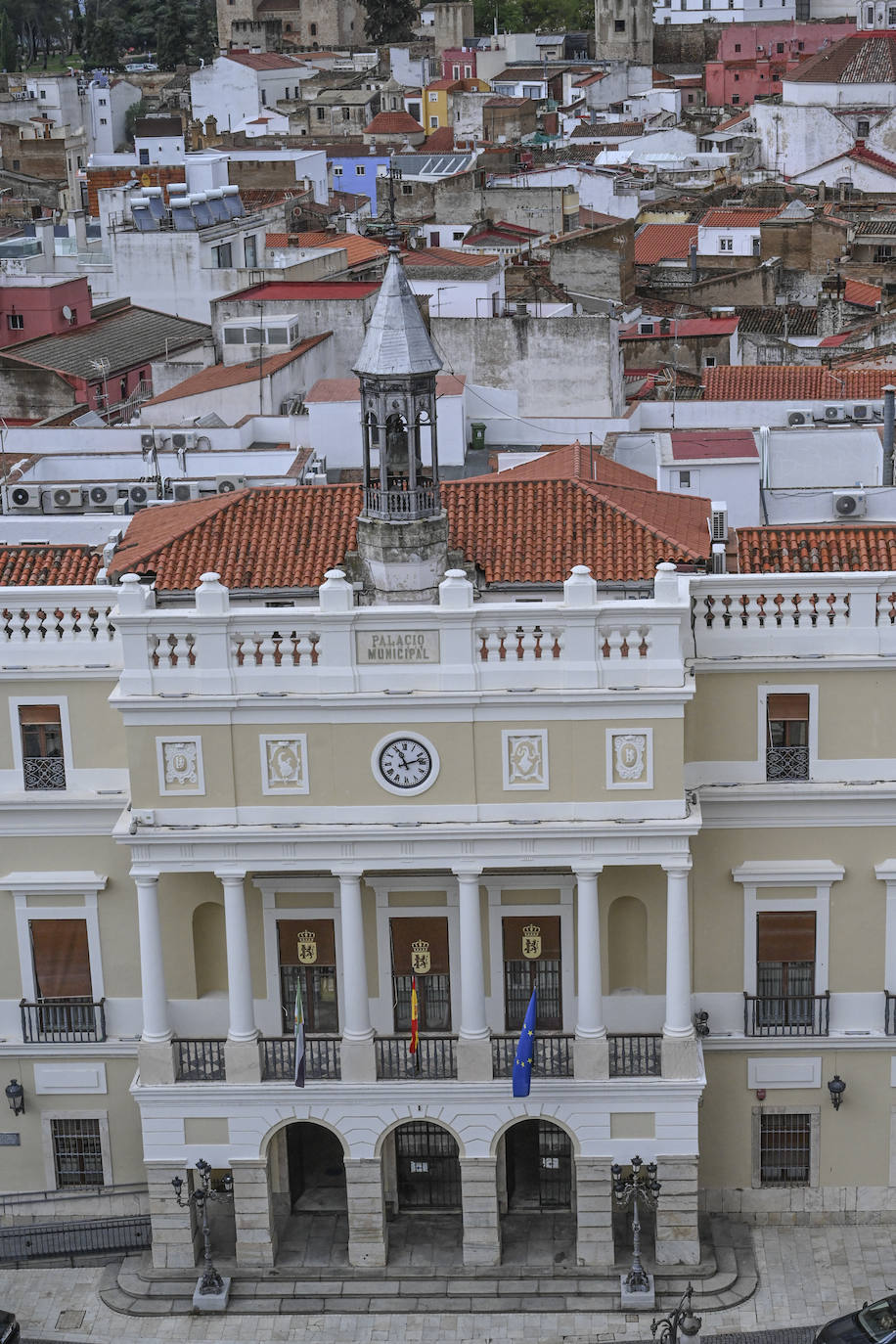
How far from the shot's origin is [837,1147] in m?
34.3

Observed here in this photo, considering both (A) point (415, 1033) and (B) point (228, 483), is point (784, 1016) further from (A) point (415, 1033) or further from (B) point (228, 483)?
(B) point (228, 483)

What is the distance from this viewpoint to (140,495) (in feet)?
141

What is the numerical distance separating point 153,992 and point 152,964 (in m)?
0.47

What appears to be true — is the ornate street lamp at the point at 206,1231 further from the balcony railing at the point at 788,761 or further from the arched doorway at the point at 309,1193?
the balcony railing at the point at 788,761

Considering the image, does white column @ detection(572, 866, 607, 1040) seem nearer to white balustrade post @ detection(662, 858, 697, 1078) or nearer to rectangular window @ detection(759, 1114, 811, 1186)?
white balustrade post @ detection(662, 858, 697, 1078)

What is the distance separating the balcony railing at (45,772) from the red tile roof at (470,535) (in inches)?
124

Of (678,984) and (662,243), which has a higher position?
(662,243)

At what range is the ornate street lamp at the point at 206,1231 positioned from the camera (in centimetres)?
3278

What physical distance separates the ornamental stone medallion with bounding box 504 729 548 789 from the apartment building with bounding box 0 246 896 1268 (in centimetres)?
3

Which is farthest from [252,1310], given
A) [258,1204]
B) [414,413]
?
[414,413]

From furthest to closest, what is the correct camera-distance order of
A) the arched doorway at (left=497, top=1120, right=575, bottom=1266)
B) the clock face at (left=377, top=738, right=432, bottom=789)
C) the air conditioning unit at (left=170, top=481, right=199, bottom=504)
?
the air conditioning unit at (left=170, top=481, right=199, bottom=504), the arched doorway at (left=497, top=1120, right=575, bottom=1266), the clock face at (left=377, top=738, right=432, bottom=789)

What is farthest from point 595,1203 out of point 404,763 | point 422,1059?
point 404,763

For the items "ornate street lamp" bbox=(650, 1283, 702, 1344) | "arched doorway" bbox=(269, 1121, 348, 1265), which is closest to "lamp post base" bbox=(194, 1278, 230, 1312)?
"arched doorway" bbox=(269, 1121, 348, 1265)

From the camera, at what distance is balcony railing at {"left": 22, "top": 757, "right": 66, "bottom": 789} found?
33469mm
